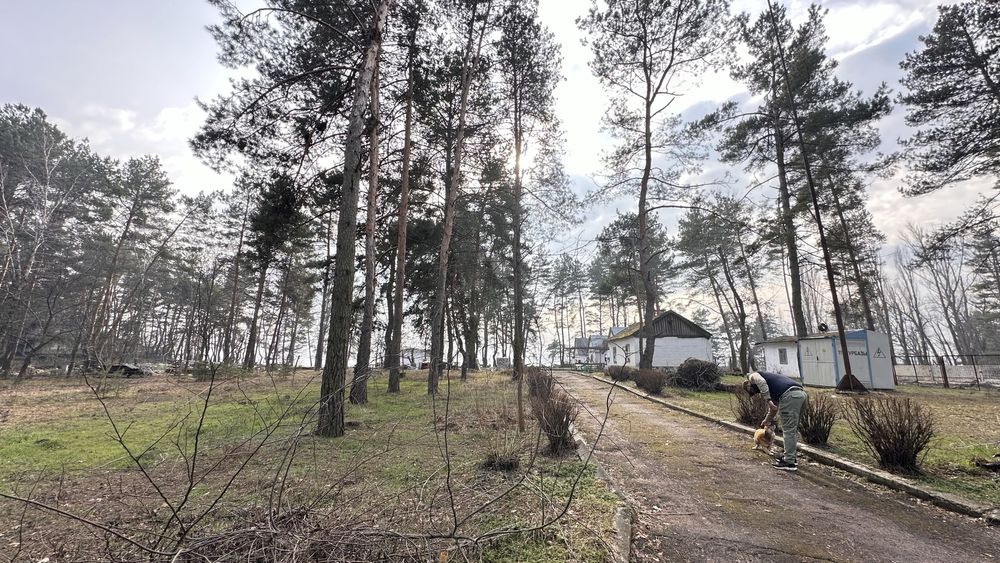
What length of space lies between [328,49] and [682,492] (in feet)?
34.0

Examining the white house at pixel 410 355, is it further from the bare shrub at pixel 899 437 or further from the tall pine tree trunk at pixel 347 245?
the bare shrub at pixel 899 437

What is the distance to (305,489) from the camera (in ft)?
11.1

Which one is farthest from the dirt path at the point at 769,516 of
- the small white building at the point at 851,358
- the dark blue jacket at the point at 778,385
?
the small white building at the point at 851,358

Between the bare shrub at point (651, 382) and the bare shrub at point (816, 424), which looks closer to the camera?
the bare shrub at point (816, 424)

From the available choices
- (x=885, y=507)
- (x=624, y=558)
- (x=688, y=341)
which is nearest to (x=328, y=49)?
(x=624, y=558)

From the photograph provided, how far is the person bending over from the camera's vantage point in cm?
519

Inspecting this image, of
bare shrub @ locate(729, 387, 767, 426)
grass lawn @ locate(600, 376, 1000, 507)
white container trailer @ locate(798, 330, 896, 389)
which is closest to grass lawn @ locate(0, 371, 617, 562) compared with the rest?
grass lawn @ locate(600, 376, 1000, 507)

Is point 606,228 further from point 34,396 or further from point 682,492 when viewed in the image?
point 34,396

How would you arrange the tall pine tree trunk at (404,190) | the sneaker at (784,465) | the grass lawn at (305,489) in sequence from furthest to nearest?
the tall pine tree trunk at (404,190), the sneaker at (784,465), the grass lawn at (305,489)

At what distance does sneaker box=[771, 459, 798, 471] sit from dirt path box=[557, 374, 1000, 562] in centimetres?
11

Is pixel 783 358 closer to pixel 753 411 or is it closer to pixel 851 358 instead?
pixel 851 358

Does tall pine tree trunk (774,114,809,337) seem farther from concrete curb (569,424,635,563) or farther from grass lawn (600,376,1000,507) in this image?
concrete curb (569,424,635,563)

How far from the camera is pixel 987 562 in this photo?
114 inches

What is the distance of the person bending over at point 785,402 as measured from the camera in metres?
5.19
